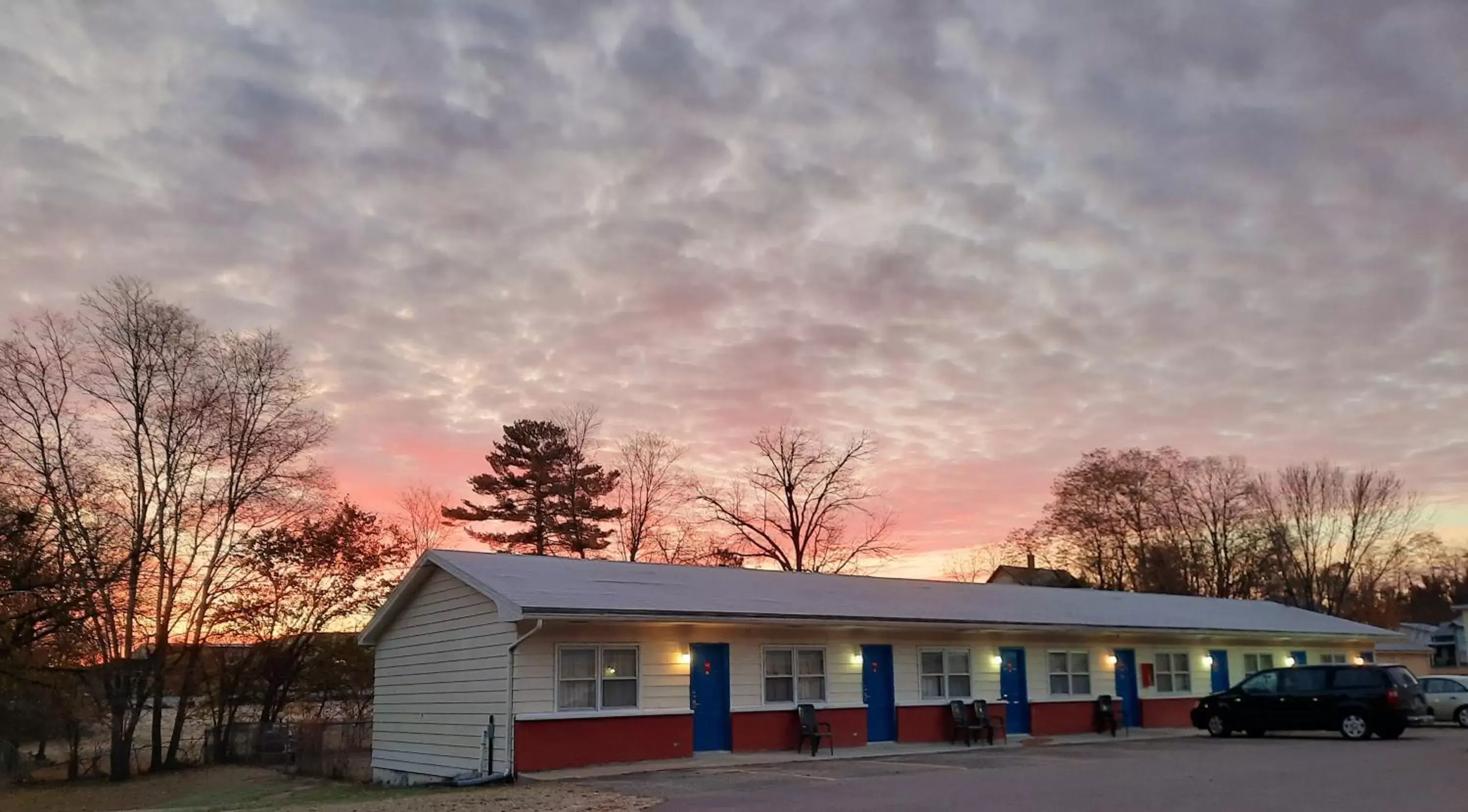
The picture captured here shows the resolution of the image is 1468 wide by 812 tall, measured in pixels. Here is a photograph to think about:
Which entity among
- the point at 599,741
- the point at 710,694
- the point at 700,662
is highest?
the point at 700,662

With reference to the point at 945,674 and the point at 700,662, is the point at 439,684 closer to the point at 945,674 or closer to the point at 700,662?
the point at 700,662

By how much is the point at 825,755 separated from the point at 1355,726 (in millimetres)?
11162

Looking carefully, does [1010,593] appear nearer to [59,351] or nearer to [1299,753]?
[1299,753]

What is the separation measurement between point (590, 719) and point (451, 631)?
131 inches

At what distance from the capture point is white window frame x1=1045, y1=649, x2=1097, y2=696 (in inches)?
963

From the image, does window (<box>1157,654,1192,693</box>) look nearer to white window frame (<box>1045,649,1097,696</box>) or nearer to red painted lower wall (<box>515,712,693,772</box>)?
white window frame (<box>1045,649,1097,696</box>)

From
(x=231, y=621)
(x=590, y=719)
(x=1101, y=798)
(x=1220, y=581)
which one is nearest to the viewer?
(x=1101, y=798)

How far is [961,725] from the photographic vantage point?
2158 centimetres

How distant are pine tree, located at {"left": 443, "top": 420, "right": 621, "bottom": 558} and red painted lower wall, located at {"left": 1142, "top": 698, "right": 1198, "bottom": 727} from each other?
23.0m

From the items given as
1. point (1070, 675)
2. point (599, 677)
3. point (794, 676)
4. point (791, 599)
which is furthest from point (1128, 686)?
point (599, 677)

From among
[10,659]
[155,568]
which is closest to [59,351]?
[155,568]

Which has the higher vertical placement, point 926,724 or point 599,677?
point 599,677

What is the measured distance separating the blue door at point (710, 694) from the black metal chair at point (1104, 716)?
35.0 feet

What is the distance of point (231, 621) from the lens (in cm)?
2923
